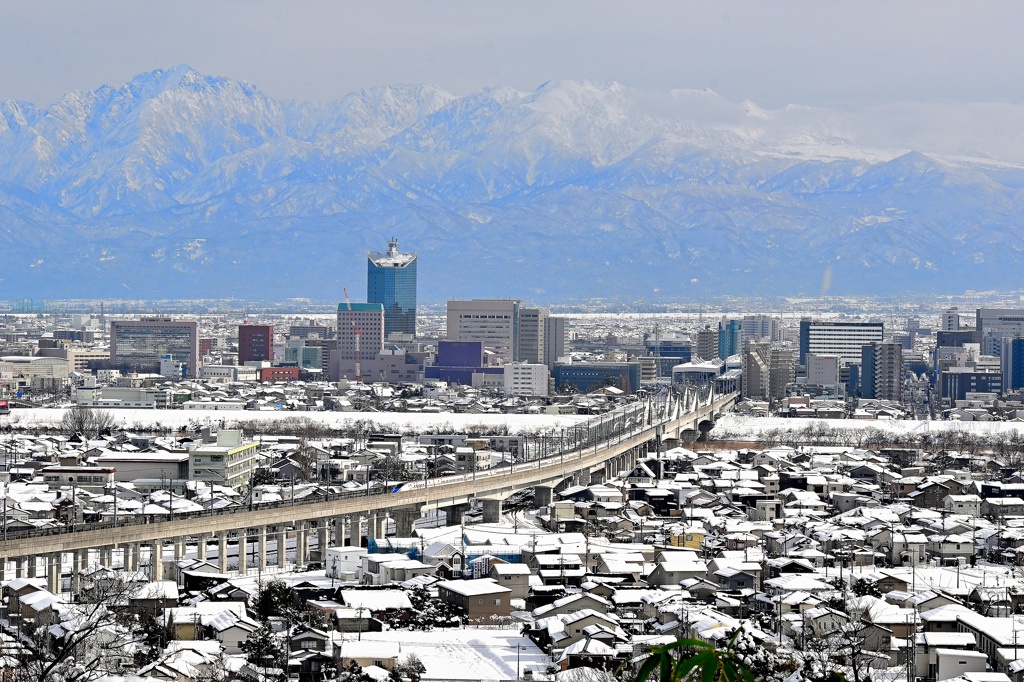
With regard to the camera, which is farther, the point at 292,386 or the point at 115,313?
the point at 115,313

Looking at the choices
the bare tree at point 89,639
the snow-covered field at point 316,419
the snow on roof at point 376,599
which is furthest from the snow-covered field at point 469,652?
the snow-covered field at point 316,419

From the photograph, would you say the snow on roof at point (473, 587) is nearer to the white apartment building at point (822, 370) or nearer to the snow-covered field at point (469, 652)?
the snow-covered field at point (469, 652)

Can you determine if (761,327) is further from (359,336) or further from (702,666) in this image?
(702,666)

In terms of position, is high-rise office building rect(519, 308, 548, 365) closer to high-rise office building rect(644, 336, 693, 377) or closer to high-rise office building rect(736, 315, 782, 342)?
high-rise office building rect(644, 336, 693, 377)

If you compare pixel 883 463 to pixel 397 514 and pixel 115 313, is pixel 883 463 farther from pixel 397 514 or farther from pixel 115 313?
pixel 115 313

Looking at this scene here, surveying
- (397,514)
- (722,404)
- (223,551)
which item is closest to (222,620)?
(223,551)

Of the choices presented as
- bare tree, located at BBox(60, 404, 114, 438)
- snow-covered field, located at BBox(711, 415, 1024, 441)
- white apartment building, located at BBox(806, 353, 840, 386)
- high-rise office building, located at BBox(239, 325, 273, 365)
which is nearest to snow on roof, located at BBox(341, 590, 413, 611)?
bare tree, located at BBox(60, 404, 114, 438)
